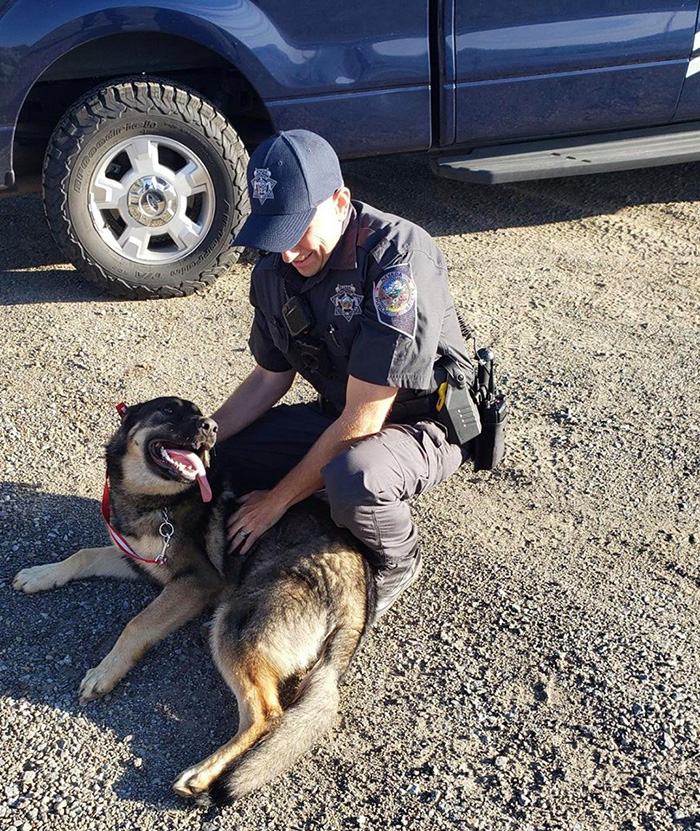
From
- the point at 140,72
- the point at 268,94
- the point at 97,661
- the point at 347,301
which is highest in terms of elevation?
the point at 140,72

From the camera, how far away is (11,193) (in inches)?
198

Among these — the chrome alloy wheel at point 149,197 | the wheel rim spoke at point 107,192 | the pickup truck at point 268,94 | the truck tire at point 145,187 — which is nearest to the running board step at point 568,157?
the pickup truck at point 268,94

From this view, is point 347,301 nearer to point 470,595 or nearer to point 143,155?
point 470,595

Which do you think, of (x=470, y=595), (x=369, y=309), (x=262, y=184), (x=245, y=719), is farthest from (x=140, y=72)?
(x=245, y=719)

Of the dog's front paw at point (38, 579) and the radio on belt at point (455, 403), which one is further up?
→ the radio on belt at point (455, 403)

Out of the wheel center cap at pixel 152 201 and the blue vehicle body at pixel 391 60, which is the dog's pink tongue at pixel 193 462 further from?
the blue vehicle body at pixel 391 60

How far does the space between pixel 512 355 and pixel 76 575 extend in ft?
7.94

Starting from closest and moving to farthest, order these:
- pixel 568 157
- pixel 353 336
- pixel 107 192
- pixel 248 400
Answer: pixel 353 336 → pixel 248 400 → pixel 107 192 → pixel 568 157

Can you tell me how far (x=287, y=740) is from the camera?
2.72m

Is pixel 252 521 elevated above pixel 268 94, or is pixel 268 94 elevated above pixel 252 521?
pixel 268 94

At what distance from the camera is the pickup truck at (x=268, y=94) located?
4738mm

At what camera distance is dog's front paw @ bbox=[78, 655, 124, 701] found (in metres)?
3.03

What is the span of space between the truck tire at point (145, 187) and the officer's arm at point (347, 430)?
2105 mm

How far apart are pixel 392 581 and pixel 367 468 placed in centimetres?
46
